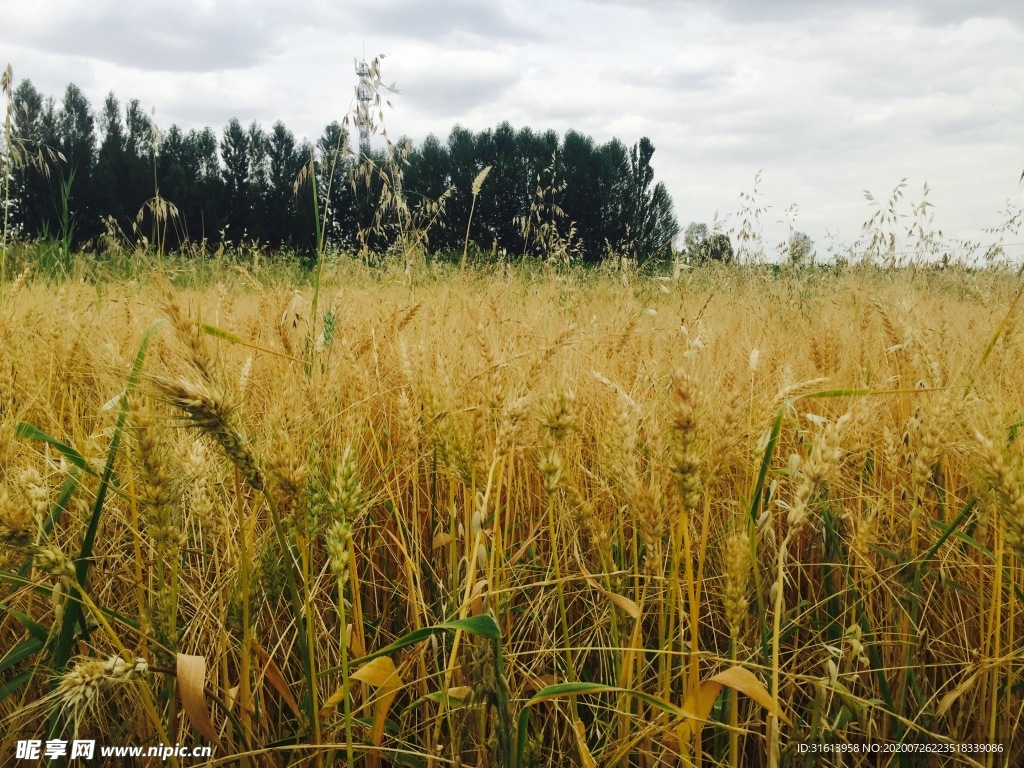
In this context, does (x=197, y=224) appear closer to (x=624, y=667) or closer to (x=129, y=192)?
(x=129, y=192)

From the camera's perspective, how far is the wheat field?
87 cm

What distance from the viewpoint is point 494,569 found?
1173 millimetres

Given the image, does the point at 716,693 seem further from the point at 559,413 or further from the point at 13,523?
the point at 13,523

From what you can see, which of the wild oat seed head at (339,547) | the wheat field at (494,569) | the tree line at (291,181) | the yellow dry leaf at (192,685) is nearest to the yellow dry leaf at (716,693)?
the wheat field at (494,569)

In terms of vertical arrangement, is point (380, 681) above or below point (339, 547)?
below

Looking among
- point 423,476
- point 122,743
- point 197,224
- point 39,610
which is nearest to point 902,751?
point 423,476

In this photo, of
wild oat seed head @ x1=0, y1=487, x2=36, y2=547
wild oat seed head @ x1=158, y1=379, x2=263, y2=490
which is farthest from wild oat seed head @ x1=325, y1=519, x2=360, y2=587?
wild oat seed head @ x1=0, y1=487, x2=36, y2=547

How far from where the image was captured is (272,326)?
1706 millimetres

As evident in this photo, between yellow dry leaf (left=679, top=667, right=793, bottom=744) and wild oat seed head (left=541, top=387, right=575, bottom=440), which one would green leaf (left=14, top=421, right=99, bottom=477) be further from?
yellow dry leaf (left=679, top=667, right=793, bottom=744)

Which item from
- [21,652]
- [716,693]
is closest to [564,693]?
[716,693]

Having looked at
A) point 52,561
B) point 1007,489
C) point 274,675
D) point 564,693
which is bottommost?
point 274,675

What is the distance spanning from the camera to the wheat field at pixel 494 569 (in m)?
0.87

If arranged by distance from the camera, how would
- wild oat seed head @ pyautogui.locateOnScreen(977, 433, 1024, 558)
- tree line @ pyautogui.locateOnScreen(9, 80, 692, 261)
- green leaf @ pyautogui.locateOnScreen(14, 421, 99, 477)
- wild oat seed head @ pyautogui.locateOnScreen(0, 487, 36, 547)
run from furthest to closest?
1. tree line @ pyautogui.locateOnScreen(9, 80, 692, 261)
2. green leaf @ pyautogui.locateOnScreen(14, 421, 99, 477)
3. wild oat seed head @ pyautogui.locateOnScreen(977, 433, 1024, 558)
4. wild oat seed head @ pyautogui.locateOnScreen(0, 487, 36, 547)

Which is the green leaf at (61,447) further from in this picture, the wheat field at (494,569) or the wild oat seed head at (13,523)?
the wild oat seed head at (13,523)
